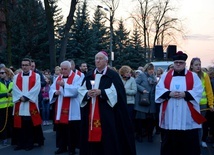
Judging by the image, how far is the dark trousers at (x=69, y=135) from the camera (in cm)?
862

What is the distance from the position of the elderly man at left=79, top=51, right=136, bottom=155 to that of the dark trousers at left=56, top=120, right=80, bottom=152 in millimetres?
2197

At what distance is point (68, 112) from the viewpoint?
858 centimetres

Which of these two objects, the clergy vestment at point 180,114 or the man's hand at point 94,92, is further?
the clergy vestment at point 180,114

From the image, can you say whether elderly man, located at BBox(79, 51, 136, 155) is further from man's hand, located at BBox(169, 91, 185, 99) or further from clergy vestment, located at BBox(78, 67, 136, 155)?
man's hand, located at BBox(169, 91, 185, 99)

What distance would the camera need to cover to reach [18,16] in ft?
101

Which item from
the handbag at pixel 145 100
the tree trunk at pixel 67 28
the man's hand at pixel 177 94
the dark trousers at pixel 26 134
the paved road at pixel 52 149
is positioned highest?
the tree trunk at pixel 67 28

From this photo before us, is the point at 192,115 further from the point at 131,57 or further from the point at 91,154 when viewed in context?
the point at 131,57

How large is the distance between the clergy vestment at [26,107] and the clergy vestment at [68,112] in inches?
27.6

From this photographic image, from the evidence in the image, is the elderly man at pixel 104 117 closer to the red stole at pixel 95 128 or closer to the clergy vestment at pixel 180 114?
the red stole at pixel 95 128

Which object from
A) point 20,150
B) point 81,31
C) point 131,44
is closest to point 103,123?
point 20,150

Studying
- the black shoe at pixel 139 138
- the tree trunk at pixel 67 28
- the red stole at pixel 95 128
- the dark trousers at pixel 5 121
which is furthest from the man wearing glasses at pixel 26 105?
the tree trunk at pixel 67 28

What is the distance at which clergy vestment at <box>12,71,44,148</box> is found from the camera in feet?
30.0

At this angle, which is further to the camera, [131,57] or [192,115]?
[131,57]

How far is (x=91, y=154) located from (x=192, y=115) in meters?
1.92
